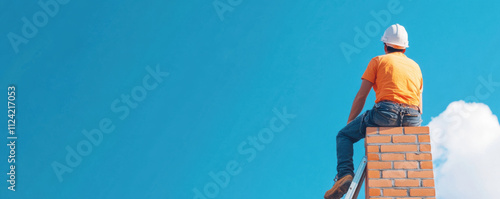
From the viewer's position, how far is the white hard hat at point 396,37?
21.5 ft

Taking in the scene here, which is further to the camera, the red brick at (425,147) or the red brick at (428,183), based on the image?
the red brick at (425,147)

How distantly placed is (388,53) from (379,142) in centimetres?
107

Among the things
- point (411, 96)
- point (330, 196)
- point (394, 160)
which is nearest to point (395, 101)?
point (411, 96)

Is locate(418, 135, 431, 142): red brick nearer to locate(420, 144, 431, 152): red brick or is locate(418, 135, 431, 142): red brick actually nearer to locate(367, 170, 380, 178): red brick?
locate(420, 144, 431, 152): red brick

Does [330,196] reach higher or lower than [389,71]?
lower

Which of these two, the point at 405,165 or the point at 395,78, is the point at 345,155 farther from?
the point at 395,78

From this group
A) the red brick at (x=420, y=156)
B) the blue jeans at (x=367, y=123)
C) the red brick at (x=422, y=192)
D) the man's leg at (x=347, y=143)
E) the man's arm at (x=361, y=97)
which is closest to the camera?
the red brick at (x=422, y=192)

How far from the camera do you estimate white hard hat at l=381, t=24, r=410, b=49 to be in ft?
21.5

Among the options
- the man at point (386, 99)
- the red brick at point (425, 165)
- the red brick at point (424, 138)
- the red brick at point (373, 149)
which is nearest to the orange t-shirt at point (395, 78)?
the man at point (386, 99)

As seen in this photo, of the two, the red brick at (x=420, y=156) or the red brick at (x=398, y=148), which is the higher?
A: the red brick at (x=398, y=148)

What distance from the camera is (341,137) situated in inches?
256

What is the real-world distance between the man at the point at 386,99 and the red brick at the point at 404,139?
0.15 metres

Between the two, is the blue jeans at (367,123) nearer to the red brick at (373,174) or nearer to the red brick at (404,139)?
the red brick at (404,139)

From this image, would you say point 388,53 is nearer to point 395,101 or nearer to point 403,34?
point 403,34
